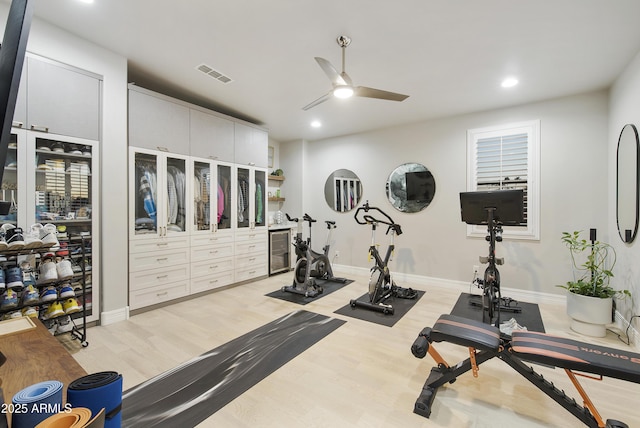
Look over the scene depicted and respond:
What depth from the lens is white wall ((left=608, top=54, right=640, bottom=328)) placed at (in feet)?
8.95

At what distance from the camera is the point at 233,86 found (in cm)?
363

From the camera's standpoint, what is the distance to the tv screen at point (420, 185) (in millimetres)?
4797

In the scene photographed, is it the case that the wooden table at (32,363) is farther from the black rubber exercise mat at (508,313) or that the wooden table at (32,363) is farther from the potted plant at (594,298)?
the potted plant at (594,298)

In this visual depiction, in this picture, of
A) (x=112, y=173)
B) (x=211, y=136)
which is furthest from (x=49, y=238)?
(x=211, y=136)

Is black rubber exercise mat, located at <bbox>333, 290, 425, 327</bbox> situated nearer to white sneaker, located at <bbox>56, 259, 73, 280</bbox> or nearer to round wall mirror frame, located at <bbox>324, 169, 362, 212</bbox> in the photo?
round wall mirror frame, located at <bbox>324, 169, 362, 212</bbox>

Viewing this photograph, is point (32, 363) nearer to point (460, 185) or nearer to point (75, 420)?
point (75, 420)

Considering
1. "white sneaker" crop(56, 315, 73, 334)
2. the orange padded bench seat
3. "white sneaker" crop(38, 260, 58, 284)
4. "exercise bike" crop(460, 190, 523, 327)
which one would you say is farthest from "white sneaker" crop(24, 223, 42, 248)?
"exercise bike" crop(460, 190, 523, 327)

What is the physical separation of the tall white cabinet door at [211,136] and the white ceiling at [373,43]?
340mm

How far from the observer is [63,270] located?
2.51 meters

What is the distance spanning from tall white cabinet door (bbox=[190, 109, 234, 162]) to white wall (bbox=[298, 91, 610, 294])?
211cm

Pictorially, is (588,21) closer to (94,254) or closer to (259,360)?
(259,360)

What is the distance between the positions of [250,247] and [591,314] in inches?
173

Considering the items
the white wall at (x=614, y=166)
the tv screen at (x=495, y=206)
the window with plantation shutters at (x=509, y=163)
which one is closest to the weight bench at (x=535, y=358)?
the white wall at (x=614, y=166)

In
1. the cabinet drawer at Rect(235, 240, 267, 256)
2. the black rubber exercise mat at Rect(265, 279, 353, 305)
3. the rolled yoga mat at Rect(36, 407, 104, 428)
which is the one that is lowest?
the black rubber exercise mat at Rect(265, 279, 353, 305)
